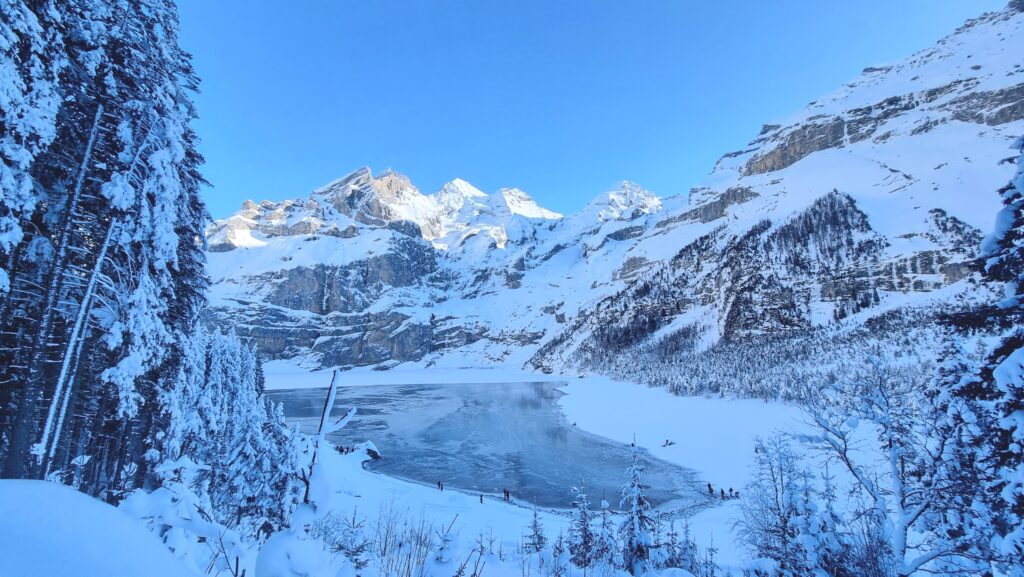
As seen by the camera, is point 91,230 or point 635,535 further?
point 635,535

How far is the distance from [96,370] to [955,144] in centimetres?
16430

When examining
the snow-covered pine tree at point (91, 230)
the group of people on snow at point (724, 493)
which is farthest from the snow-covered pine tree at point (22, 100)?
the group of people on snow at point (724, 493)

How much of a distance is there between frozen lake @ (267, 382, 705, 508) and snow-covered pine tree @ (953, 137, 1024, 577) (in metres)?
17.8

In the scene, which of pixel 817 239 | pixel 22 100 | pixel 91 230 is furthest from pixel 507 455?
pixel 817 239

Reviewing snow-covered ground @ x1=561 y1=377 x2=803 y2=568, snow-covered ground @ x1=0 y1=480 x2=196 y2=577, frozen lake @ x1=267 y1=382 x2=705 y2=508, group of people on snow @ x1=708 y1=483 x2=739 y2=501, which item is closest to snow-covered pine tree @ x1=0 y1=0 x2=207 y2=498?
snow-covered ground @ x1=0 y1=480 x2=196 y2=577

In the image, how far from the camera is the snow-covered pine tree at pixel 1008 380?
568cm

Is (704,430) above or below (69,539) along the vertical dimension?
below

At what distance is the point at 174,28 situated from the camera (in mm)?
9266

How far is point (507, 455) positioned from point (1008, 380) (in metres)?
31.6

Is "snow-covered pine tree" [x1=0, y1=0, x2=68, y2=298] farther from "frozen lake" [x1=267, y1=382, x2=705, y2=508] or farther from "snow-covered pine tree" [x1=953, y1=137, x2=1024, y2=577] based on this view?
"frozen lake" [x1=267, y1=382, x2=705, y2=508]

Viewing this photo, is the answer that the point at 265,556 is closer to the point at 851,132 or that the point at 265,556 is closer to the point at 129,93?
the point at 129,93

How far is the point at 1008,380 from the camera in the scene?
573 centimetres

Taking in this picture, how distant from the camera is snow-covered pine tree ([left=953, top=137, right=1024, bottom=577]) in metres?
5.68

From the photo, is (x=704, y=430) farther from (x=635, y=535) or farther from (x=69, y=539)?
(x=69, y=539)
